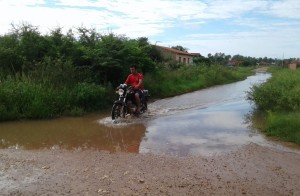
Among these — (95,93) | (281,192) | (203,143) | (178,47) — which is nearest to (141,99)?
(95,93)

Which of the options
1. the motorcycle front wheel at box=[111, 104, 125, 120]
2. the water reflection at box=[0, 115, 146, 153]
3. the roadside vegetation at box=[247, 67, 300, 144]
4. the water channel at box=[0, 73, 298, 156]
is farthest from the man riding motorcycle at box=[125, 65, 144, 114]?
the roadside vegetation at box=[247, 67, 300, 144]

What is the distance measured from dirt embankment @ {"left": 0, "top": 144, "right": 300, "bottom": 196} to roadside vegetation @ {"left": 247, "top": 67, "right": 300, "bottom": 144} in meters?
1.51

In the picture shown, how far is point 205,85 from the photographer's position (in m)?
31.2

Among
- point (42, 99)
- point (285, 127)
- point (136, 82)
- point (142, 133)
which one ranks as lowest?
point (142, 133)

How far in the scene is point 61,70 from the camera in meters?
14.5

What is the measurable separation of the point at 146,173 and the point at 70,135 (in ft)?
13.7

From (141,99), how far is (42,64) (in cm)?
429

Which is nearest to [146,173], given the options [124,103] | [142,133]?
[142,133]

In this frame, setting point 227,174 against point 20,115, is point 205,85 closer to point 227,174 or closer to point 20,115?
point 20,115

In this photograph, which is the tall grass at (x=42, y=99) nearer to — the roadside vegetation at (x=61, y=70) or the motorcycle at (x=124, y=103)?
the roadside vegetation at (x=61, y=70)

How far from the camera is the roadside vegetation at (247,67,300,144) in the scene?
954 cm

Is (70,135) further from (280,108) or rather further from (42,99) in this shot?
(280,108)

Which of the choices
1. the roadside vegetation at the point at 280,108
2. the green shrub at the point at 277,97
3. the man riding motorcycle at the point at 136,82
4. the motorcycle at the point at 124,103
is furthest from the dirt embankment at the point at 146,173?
the man riding motorcycle at the point at 136,82

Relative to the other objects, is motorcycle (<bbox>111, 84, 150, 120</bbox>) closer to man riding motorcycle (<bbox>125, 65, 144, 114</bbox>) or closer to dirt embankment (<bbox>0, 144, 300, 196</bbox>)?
man riding motorcycle (<bbox>125, 65, 144, 114</bbox>)
